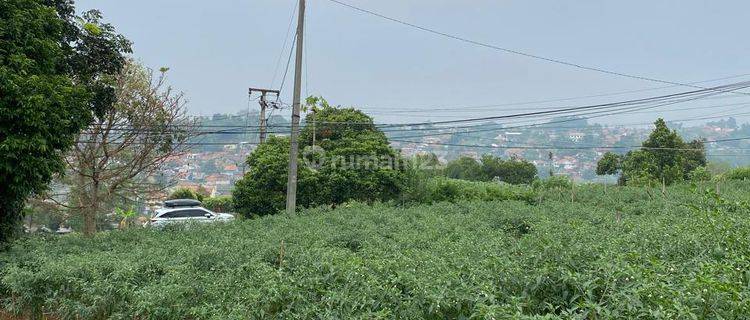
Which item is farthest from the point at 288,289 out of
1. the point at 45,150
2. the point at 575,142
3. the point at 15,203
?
the point at 575,142

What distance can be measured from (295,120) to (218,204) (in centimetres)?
1476

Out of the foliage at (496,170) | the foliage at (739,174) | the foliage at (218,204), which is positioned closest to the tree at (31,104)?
the foliage at (218,204)

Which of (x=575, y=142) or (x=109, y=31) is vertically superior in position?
(x=109, y=31)

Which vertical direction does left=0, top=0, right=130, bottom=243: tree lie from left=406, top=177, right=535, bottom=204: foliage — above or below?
above

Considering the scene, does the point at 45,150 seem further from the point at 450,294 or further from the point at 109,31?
the point at 450,294

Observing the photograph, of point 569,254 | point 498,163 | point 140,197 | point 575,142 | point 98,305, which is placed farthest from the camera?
point 575,142

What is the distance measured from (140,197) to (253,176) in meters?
3.65

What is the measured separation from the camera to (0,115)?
25.7 feet

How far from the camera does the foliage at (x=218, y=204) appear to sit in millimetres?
27703

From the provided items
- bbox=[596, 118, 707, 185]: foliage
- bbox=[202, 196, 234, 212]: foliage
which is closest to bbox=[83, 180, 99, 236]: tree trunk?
bbox=[202, 196, 234, 212]: foliage

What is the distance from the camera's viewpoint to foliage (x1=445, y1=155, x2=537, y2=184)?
121 feet

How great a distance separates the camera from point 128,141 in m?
15.3

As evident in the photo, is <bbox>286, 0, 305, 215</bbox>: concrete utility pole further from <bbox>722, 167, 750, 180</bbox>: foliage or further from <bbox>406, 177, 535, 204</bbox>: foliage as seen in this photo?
<bbox>722, 167, 750, 180</bbox>: foliage

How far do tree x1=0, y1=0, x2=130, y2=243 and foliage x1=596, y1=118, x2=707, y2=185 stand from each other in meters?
23.2
